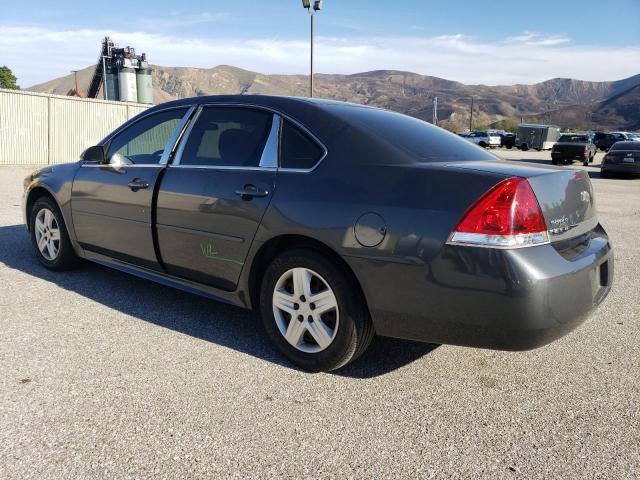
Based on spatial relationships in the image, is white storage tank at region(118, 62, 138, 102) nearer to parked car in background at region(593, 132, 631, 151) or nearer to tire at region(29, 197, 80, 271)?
parked car in background at region(593, 132, 631, 151)

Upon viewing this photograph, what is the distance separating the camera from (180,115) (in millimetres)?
4105

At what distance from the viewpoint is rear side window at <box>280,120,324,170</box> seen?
3223 millimetres

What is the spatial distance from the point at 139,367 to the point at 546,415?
218 cm

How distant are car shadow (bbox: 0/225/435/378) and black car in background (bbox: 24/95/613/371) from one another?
0.25 metres

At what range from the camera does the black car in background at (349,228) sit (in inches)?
103

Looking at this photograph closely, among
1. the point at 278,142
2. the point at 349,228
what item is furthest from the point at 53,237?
the point at 349,228

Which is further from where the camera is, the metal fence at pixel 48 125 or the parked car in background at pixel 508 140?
the parked car in background at pixel 508 140

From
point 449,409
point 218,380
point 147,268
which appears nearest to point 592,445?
point 449,409

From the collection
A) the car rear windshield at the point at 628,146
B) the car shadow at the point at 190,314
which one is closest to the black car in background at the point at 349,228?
the car shadow at the point at 190,314

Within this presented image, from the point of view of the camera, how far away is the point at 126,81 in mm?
46844

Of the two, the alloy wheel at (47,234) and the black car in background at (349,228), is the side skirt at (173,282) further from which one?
the alloy wheel at (47,234)

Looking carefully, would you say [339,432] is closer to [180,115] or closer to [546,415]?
[546,415]

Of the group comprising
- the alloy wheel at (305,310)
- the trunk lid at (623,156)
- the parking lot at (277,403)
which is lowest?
the parking lot at (277,403)

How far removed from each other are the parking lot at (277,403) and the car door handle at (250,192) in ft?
3.13
